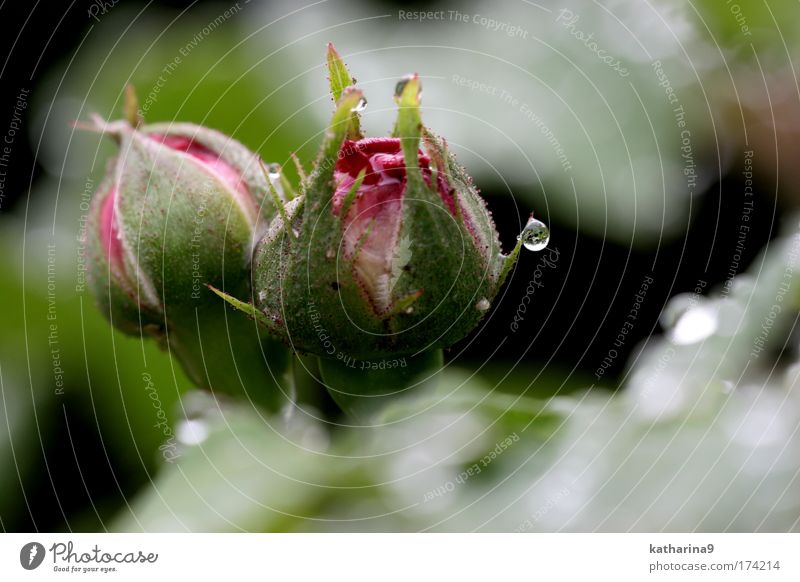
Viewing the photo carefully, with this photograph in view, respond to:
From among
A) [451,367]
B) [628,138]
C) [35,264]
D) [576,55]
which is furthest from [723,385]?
[35,264]

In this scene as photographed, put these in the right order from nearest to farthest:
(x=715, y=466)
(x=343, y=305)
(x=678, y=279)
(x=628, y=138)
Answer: (x=343, y=305)
(x=715, y=466)
(x=678, y=279)
(x=628, y=138)

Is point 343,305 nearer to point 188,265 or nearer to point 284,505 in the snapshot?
point 188,265

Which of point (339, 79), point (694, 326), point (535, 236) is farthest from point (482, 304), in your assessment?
point (694, 326)

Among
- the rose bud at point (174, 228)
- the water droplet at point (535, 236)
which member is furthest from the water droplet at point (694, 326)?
the rose bud at point (174, 228)

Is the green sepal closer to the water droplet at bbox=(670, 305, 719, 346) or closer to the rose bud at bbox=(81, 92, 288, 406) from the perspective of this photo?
the rose bud at bbox=(81, 92, 288, 406)

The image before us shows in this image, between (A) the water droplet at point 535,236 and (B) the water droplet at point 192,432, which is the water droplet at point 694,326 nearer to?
(A) the water droplet at point 535,236

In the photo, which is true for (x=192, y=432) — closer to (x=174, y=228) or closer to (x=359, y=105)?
(x=174, y=228)

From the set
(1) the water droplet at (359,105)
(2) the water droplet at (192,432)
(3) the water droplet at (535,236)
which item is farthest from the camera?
(2) the water droplet at (192,432)

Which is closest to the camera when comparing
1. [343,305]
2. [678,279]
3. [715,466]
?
[343,305]
